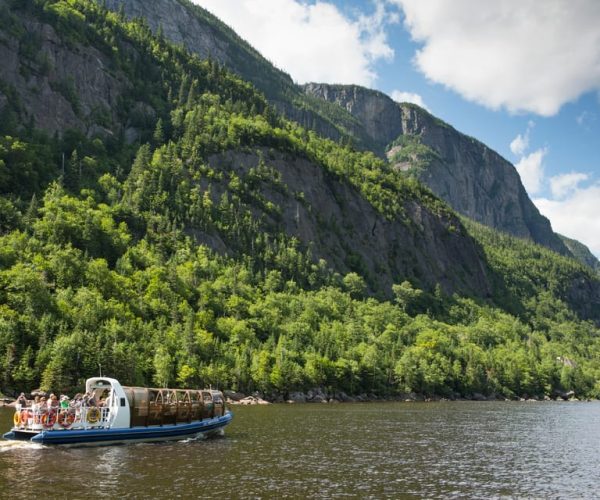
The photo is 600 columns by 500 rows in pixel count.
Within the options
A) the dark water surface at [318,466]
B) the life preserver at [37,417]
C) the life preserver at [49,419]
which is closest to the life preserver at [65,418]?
the life preserver at [49,419]

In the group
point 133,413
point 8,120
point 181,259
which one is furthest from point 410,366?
point 8,120

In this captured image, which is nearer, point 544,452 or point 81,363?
point 544,452

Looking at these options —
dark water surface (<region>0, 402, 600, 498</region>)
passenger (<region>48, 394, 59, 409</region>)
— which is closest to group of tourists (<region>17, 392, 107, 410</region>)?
passenger (<region>48, 394, 59, 409</region>)

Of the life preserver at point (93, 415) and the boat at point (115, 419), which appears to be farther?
the life preserver at point (93, 415)

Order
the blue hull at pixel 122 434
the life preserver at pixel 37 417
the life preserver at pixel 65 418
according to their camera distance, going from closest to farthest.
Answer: the blue hull at pixel 122 434 < the life preserver at pixel 37 417 < the life preserver at pixel 65 418

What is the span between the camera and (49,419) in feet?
172

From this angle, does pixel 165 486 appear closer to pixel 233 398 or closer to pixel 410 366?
pixel 233 398

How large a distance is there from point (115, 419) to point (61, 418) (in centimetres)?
500

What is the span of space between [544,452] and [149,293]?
10675 centimetres

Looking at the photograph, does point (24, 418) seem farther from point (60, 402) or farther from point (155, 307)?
point (155, 307)

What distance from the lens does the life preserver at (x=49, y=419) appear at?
5209cm

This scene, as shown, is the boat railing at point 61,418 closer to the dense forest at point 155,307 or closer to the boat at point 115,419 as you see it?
the boat at point 115,419

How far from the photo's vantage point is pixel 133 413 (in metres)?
57.2

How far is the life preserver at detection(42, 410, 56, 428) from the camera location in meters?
52.1
